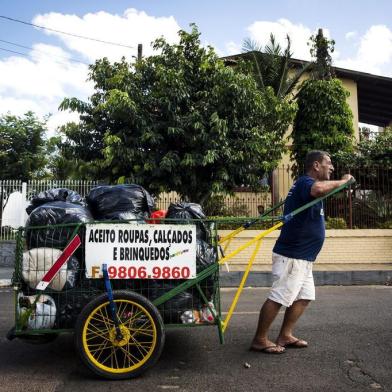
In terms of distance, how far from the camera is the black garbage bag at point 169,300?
3.71 m

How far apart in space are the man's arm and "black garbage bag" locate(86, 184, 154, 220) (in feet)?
4.96

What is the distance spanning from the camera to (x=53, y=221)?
3771 mm

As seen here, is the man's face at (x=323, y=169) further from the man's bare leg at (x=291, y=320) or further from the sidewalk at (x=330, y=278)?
the sidewalk at (x=330, y=278)

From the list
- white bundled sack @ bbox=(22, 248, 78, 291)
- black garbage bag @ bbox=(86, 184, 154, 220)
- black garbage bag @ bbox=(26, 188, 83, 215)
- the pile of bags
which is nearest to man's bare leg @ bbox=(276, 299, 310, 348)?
the pile of bags

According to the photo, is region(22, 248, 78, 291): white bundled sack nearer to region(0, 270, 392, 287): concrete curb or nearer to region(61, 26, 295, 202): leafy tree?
region(0, 270, 392, 287): concrete curb

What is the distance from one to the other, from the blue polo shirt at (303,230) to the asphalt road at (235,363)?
90cm

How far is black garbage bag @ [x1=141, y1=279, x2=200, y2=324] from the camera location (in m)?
3.71

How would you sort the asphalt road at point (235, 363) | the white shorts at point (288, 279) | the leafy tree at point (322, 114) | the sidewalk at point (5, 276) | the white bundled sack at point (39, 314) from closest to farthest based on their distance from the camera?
the asphalt road at point (235, 363), the white bundled sack at point (39, 314), the white shorts at point (288, 279), the sidewalk at point (5, 276), the leafy tree at point (322, 114)

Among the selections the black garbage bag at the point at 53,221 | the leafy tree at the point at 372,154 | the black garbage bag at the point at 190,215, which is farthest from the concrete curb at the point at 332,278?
the black garbage bag at the point at 53,221

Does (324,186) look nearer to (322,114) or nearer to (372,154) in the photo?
(372,154)

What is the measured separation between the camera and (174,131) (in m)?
10.6

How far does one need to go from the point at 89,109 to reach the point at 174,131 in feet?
14.7

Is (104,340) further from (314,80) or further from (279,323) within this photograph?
(314,80)

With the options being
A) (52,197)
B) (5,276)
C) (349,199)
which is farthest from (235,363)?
(349,199)
